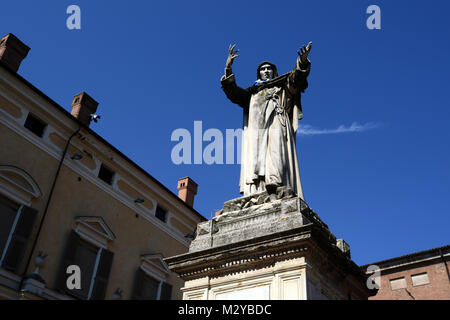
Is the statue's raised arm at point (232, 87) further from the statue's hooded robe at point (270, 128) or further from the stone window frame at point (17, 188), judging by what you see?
the stone window frame at point (17, 188)

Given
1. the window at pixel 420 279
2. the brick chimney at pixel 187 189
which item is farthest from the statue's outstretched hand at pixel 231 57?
the window at pixel 420 279

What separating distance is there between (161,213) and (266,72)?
52.2ft

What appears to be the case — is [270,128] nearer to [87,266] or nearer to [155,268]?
[87,266]

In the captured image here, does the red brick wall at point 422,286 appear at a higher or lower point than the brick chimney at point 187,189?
lower

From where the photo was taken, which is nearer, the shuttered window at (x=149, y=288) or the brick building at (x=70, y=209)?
the brick building at (x=70, y=209)

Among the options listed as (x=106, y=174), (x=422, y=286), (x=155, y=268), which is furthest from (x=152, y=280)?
(x=422, y=286)

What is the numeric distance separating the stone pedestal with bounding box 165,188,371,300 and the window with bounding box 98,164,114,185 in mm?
14873

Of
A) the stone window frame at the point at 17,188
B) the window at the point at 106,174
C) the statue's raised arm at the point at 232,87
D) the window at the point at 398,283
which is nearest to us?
the statue's raised arm at the point at 232,87

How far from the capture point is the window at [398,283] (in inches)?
1406

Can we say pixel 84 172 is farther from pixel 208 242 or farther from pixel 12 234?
pixel 208 242

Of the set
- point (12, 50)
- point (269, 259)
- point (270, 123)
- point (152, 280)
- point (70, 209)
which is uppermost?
point (12, 50)

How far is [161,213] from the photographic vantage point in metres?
23.0

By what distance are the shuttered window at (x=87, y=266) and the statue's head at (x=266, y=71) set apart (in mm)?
11947
